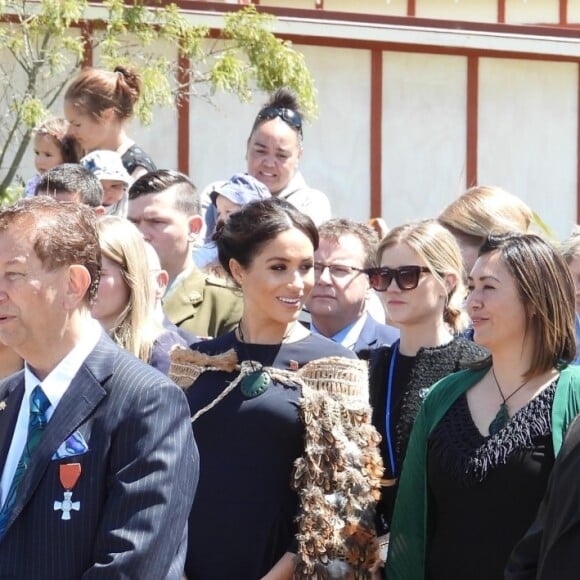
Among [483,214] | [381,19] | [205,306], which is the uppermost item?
[381,19]

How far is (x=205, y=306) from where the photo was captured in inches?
239

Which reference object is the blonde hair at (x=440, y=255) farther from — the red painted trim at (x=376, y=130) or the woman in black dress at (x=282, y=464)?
the red painted trim at (x=376, y=130)

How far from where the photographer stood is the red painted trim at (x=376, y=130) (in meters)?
15.0

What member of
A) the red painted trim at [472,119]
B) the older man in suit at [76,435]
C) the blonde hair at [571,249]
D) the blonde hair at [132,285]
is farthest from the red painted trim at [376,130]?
the older man in suit at [76,435]

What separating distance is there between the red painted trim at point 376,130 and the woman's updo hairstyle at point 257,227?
1004cm

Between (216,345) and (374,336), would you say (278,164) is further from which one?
(216,345)

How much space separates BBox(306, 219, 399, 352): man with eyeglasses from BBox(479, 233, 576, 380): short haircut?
1.49 meters

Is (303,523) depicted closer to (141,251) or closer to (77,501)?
(77,501)

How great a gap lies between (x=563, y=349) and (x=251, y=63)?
8.37 m

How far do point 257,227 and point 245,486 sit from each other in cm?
97

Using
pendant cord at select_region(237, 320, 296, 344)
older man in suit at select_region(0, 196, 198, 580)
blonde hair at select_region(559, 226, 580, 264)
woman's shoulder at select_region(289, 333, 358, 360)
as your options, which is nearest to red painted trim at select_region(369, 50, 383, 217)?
blonde hair at select_region(559, 226, 580, 264)

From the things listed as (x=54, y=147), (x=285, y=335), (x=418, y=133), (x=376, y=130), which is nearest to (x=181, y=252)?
(x=285, y=335)

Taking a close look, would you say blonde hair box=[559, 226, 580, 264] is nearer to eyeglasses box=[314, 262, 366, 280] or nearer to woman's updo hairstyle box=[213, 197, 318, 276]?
eyeglasses box=[314, 262, 366, 280]

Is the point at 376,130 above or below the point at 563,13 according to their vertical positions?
below
